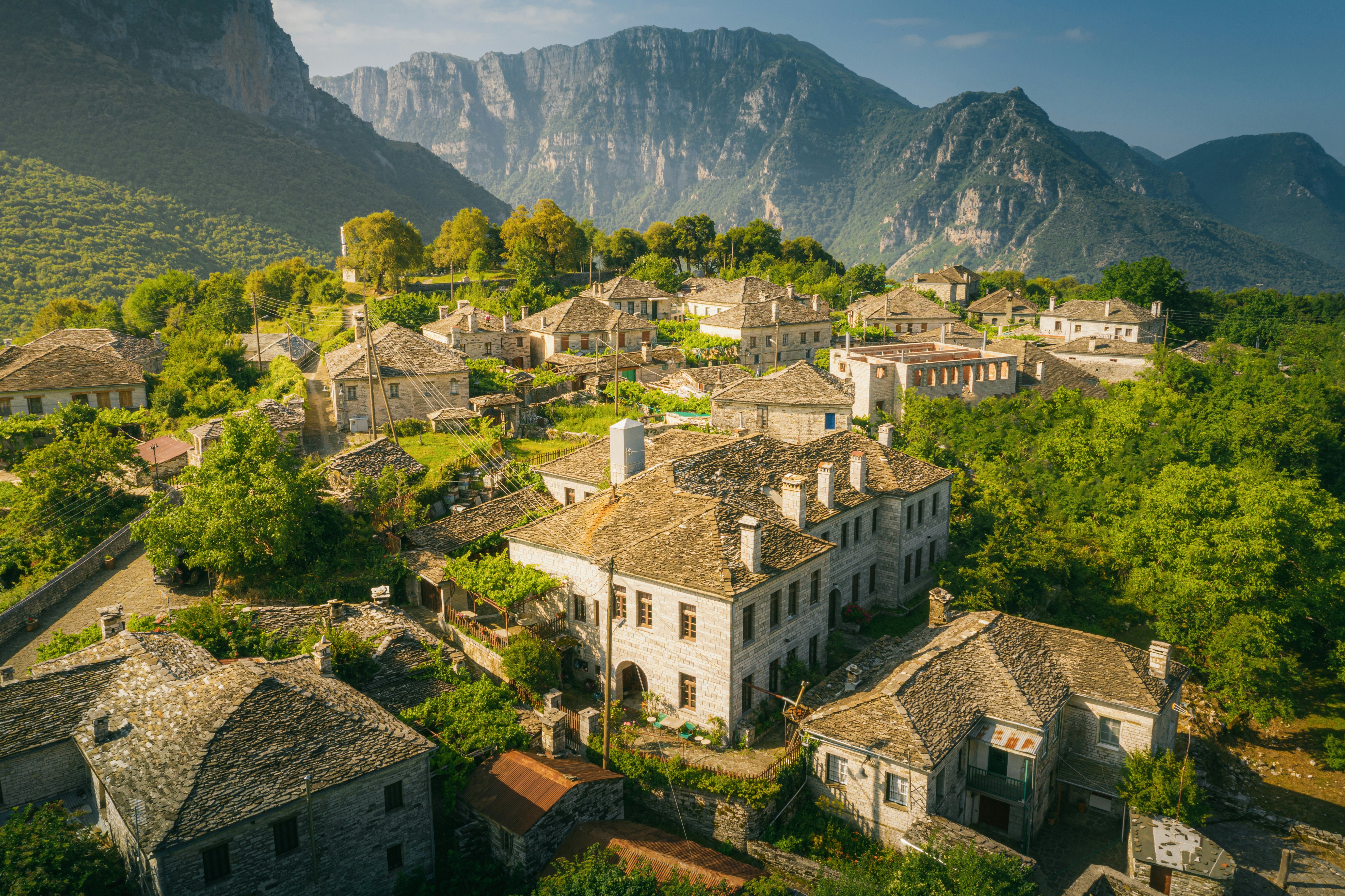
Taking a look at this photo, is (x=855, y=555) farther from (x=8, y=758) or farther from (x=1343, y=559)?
(x=8, y=758)

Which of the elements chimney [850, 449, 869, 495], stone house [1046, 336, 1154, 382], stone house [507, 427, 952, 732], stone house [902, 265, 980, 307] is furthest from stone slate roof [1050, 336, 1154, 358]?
chimney [850, 449, 869, 495]

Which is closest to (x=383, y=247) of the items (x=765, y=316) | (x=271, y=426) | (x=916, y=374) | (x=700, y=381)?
(x=765, y=316)

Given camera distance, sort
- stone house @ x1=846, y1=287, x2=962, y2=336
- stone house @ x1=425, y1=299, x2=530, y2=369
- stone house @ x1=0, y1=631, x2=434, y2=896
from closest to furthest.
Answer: stone house @ x1=0, y1=631, x2=434, y2=896, stone house @ x1=425, y1=299, x2=530, y2=369, stone house @ x1=846, y1=287, x2=962, y2=336

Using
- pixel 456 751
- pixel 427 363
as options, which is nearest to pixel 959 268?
pixel 427 363

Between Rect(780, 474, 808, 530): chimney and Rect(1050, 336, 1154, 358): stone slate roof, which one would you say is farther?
Rect(1050, 336, 1154, 358): stone slate roof

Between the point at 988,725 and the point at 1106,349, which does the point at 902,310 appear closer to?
the point at 1106,349

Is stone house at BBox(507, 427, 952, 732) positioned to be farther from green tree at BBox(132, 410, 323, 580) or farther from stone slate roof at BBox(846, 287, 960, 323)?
stone slate roof at BBox(846, 287, 960, 323)
